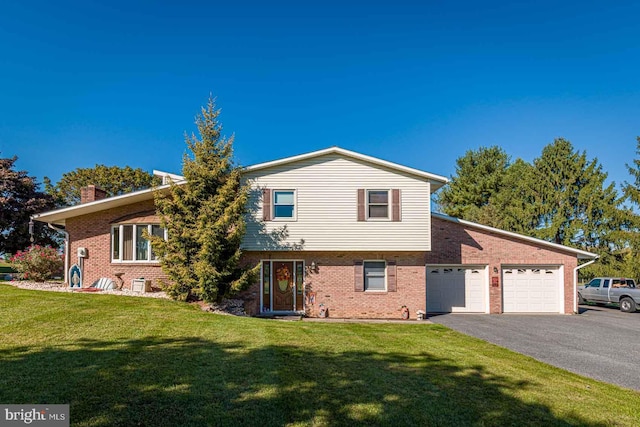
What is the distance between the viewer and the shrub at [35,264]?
49.7 feet

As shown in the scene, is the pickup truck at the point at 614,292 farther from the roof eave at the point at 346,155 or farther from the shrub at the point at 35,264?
the shrub at the point at 35,264

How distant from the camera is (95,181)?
40375mm

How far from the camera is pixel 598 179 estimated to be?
2920 centimetres

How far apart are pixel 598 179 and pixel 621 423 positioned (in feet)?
100

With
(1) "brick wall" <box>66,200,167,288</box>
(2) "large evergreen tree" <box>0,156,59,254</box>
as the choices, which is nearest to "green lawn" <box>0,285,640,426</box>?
(1) "brick wall" <box>66,200,167,288</box>

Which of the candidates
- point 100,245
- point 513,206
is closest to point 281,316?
point 100,245

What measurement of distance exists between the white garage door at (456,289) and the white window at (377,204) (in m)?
4.14

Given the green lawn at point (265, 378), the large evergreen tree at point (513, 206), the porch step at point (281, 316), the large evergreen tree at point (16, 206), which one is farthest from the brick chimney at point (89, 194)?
the large evergreen tree at point (513, 206)

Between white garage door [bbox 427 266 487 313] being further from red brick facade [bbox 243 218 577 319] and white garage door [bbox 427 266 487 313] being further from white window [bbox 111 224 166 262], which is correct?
white window [bbox 111 224 166 262]

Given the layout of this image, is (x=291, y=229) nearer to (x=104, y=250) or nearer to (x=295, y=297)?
(x=295, y=297)

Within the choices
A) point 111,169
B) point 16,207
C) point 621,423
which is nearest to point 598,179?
point 621,423

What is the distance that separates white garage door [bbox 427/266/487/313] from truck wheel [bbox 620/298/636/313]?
827cm

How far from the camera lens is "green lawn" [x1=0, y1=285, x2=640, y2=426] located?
461 centimetres

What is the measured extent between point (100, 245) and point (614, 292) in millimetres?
24767
